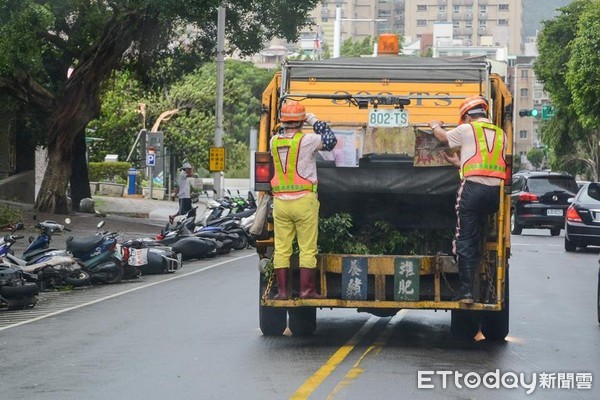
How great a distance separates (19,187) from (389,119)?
33.0 m

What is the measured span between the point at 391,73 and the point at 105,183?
147 ft

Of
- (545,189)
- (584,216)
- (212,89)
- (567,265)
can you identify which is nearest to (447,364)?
(567,265)

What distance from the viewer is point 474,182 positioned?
41.1 ft

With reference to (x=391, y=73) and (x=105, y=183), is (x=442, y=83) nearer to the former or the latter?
(x=391, y=73)

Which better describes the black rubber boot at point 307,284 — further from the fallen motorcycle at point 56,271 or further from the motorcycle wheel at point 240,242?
the motorcycle wheel at point 240,242

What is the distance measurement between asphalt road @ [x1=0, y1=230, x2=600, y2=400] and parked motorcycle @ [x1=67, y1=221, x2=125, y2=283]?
239cm

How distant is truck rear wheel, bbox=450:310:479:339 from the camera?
44.4ft

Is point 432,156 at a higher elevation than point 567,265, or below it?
higher

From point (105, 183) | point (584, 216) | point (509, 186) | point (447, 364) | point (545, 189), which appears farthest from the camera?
point (105, 183)

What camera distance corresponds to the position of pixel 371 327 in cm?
1448

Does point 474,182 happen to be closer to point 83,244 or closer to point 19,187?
point 83,244

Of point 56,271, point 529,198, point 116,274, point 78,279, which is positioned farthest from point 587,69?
point 56,271

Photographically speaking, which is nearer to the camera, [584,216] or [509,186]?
Answer: [509,186]

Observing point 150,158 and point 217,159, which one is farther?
point 150,158
